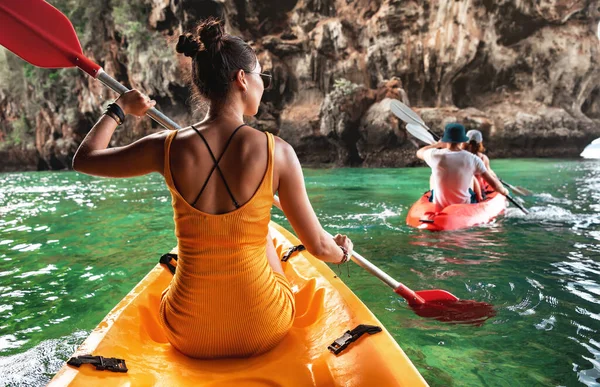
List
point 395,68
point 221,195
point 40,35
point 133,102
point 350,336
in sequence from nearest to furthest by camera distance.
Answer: point 221,195, point 350,336, point 133,102, point 40,35, point 395,68

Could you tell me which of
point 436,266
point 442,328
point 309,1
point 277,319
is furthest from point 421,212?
point 309,1

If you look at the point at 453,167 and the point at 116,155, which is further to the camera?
the point at 453,167

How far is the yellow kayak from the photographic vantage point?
1172mm

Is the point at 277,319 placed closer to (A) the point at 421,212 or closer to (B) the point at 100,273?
(B) the point at 100,273

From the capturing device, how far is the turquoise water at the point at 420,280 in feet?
6.43

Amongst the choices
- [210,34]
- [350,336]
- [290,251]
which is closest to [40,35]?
[210,34]

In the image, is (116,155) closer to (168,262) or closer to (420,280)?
(168,262)

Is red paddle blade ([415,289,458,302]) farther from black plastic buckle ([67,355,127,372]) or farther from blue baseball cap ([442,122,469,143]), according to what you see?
blue baseball cap ([442,122,469,143])

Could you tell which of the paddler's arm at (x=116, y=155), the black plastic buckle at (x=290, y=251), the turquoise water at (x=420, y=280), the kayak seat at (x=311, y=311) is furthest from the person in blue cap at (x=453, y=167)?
the paddler's arm at (x=116, y=155)

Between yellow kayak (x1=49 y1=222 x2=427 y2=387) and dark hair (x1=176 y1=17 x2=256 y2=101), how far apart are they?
0.61 m

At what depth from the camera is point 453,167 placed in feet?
14.3

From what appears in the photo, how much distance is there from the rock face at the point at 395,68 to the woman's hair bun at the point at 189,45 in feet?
45.2

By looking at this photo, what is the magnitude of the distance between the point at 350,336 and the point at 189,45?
1.03 metres

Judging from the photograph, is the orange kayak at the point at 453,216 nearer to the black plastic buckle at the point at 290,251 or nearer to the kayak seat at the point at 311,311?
the black plastic buckle at the point at 290,251
